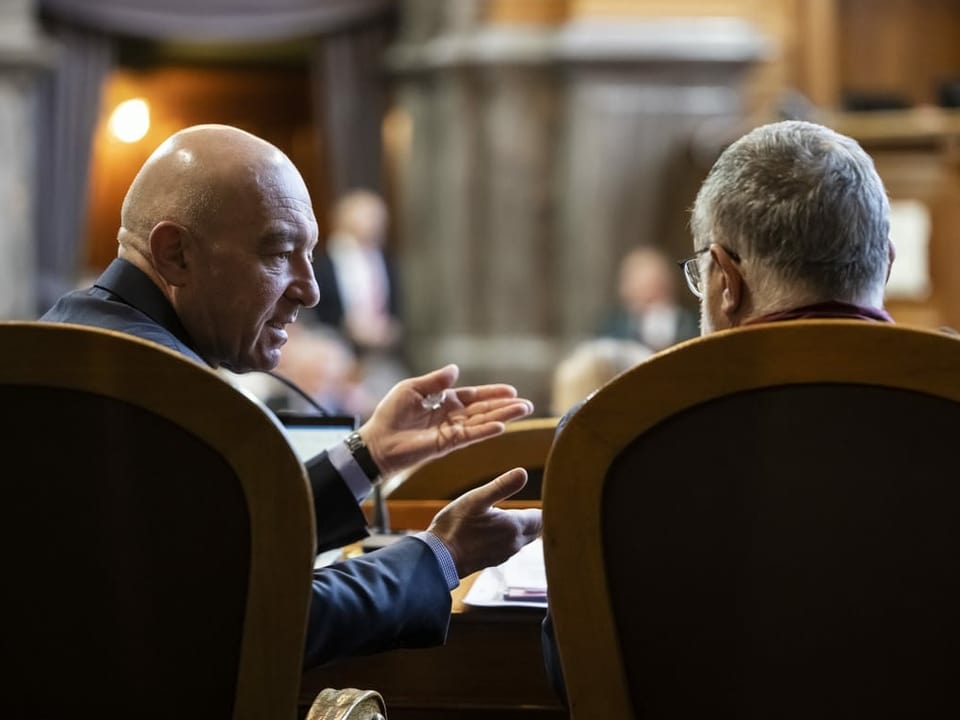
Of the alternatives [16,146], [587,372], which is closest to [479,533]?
[587,372]

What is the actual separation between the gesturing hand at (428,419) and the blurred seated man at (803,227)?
0.33m

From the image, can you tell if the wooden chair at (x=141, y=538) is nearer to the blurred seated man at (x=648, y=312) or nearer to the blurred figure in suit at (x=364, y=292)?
the blurred seated man at (x=648, y=312)

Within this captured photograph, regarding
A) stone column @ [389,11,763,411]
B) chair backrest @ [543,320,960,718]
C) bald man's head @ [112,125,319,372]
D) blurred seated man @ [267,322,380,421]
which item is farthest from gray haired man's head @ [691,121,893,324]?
stone column @ [389,11,763,411]

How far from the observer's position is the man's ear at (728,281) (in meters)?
1.59

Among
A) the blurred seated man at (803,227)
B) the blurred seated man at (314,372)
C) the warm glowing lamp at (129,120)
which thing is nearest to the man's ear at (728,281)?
the blurred seated man at (803,227)

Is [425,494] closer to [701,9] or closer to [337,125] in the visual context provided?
[701,9]

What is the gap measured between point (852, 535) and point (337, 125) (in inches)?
293

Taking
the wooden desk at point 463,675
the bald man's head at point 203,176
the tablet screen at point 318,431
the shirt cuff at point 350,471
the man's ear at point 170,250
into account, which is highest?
the bald man's head at point 203,176

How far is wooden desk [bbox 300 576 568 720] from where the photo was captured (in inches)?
60.5

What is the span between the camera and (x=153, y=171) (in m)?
1.85

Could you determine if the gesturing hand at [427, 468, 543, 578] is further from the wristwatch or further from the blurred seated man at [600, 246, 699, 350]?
the blurred seated man at [600, 246, 699, 350]

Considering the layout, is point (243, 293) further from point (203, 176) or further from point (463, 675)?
point (463, 675)

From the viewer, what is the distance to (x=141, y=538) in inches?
45.8

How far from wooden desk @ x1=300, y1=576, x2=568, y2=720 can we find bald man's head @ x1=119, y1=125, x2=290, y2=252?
577 millimetres
